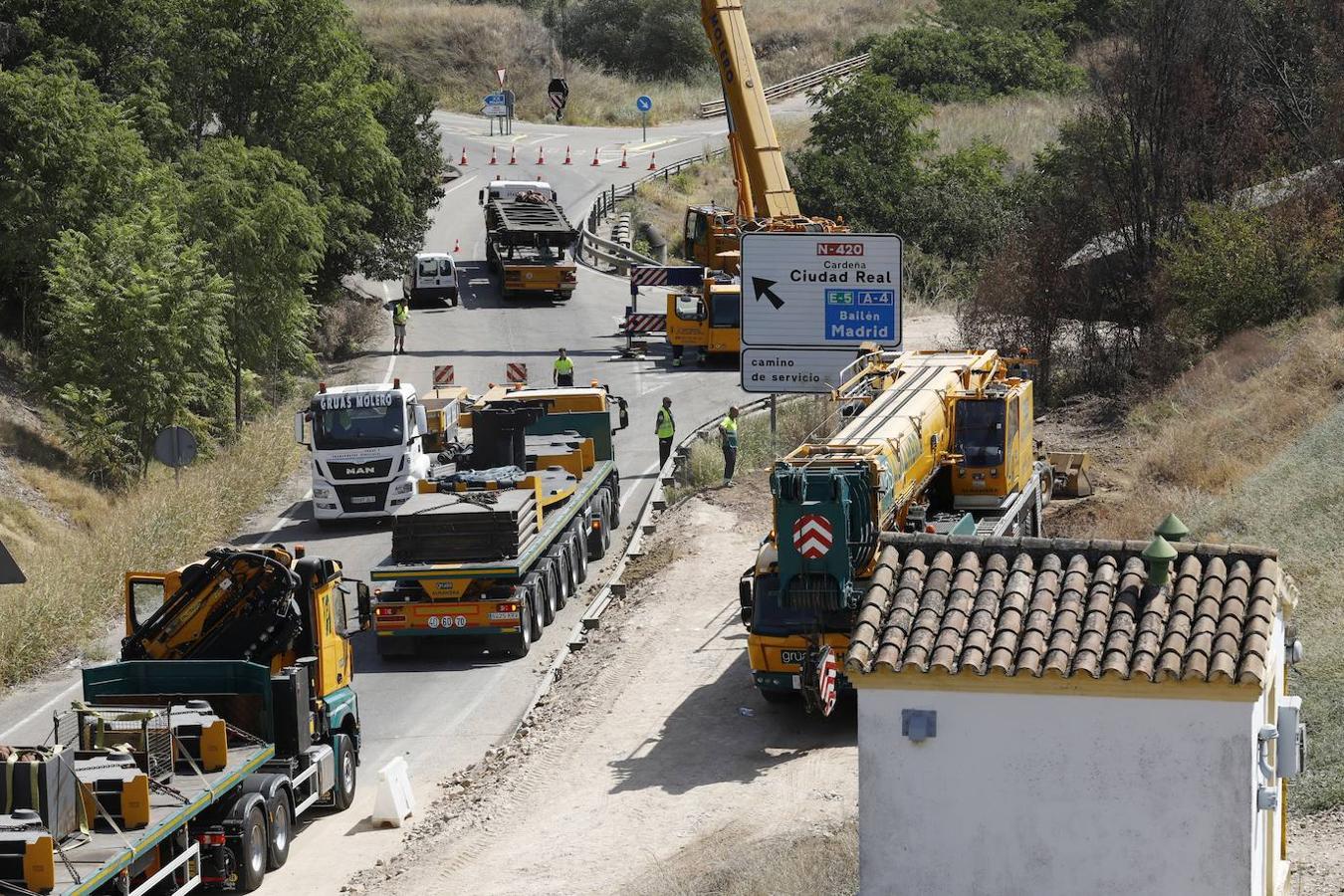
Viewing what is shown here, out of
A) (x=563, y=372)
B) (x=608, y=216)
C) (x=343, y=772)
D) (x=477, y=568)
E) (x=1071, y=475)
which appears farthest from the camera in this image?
(x=608, y=216)

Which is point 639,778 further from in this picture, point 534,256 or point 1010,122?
point 1010,122

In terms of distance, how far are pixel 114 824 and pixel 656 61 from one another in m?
85.1

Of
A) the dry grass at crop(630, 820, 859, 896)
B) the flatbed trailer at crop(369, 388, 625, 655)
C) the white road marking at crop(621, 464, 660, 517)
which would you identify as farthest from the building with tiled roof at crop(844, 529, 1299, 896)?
the white road marking at crop(621, 464, 660, 517)

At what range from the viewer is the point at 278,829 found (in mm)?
16219

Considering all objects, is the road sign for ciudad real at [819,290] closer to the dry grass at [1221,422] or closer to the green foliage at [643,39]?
the dry grass at [1221,422]

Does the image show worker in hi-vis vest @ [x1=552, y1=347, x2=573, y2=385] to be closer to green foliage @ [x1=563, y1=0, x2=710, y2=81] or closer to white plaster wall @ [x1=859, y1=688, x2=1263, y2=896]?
white plaster wall @ [x1=859, y1=688, x2=1263, y2=896]

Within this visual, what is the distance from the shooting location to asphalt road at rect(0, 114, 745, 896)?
771 inches

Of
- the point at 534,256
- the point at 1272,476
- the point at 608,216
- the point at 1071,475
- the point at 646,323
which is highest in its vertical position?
the point at 608,216

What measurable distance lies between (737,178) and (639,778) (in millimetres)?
28035

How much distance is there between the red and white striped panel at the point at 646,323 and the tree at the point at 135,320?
448 inches

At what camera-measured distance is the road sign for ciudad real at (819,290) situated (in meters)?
23.8

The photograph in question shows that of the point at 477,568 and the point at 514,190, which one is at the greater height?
the point at 514,190

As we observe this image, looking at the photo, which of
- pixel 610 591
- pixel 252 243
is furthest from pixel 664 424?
pixel 252 243

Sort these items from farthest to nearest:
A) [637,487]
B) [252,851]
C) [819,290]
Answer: [637,487] → [819,290] → [252,851]
